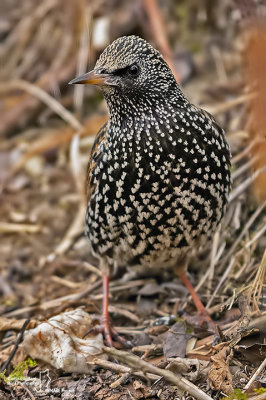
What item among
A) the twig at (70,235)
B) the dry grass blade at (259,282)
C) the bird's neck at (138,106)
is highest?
the bird's neck at (138,106)

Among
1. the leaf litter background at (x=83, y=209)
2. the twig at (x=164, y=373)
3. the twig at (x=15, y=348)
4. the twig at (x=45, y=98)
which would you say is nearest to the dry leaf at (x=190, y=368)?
the leaf litter background at (x=83, y=209)

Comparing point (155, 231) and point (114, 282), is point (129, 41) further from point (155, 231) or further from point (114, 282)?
point (114, 282)

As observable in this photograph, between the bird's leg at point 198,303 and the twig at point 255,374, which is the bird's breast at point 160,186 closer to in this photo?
the bird's leg at point 198,303

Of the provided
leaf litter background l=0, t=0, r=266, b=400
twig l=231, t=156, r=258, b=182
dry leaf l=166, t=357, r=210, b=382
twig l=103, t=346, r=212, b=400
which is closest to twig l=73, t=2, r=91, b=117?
leaf litter background l=0, t=0, r=266, b=400

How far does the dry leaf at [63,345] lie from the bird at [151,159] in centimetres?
64

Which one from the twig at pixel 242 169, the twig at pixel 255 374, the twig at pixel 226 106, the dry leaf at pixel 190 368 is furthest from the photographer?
the twig at pixel 226 106

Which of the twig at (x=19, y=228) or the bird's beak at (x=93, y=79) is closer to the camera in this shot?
the bird's beak at (x=93, y=79)

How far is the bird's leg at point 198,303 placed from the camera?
4186mm

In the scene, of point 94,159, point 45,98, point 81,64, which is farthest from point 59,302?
point 81,64

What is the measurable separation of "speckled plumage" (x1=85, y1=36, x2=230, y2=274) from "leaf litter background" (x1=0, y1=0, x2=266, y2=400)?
36 centimetres

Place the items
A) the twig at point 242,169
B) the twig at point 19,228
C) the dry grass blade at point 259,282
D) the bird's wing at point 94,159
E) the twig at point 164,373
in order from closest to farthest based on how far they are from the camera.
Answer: the twig at point 164,373
the dry grass blade at point 259,282
the bird's wing at point 94,159
the twig at point 242,169
the twig at point 19,228

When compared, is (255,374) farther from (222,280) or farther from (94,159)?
(94,159)

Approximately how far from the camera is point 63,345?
3781mm

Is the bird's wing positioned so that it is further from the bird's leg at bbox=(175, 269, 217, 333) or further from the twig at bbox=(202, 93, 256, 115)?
the twig at bbox=(202, 93, 256, 115)
